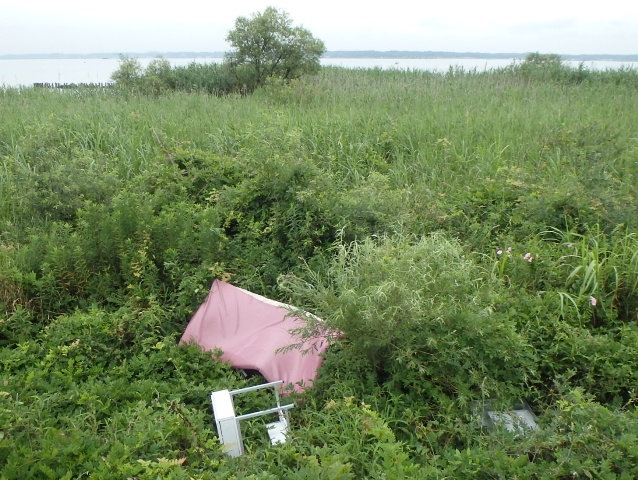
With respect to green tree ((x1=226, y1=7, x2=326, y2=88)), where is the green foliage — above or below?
below

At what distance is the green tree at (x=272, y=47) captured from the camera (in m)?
15.5

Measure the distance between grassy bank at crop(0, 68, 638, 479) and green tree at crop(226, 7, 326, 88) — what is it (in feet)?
31.3

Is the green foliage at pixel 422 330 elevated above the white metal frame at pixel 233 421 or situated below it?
above

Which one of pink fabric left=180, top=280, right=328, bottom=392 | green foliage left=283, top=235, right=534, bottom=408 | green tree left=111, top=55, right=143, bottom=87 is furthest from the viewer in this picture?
green tree left=111, top=55, right=143, bottom=87

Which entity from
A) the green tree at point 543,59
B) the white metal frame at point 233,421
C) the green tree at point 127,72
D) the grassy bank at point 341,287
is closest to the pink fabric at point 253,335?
the grassy bank at point 341,287

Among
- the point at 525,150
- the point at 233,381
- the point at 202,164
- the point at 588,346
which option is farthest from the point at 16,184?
the point at 525,150

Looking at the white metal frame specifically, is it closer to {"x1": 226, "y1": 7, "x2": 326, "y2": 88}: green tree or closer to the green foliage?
the green foliage

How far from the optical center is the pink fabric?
2980 millimetres

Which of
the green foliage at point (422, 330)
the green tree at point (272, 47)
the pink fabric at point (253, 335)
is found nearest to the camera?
the green foliage at point (422, 330)

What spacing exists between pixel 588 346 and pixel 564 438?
34.1 inches

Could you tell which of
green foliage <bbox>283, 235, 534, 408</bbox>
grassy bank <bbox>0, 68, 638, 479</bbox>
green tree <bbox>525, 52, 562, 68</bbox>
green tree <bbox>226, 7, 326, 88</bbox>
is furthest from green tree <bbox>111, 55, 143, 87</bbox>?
green foliage <bbox>283, 235, 534, 408</bbox>

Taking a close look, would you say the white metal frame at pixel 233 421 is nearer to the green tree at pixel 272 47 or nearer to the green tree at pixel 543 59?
the green tree at pixel 272 47

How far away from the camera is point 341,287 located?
8.99 feet

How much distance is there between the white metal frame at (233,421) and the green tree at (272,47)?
13.8 metres
